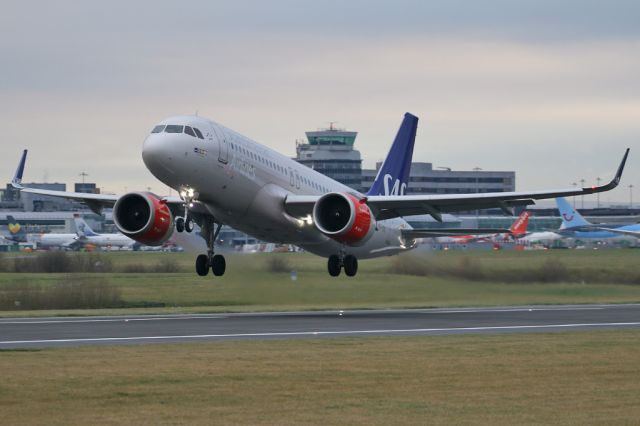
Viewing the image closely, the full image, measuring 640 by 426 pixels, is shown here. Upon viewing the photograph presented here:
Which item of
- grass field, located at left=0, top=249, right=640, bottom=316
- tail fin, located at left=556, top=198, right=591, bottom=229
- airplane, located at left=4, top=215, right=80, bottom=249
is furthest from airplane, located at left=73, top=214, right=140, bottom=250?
grass field, located at left=0, top=249, right=640, bottom=316

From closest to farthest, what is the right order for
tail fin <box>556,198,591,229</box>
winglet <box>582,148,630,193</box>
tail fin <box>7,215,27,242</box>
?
winglet <box>582,148,630,193</box> → tail fin <box>556,198,591,229</box> → tail fin <box>7,215,27,242</box>

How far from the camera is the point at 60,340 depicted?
31891 millimetres

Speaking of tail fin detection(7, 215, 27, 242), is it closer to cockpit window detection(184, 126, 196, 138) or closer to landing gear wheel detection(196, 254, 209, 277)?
landing gear wheel detection(196, 254, 209, 277)

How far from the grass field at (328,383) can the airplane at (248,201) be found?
11672mm

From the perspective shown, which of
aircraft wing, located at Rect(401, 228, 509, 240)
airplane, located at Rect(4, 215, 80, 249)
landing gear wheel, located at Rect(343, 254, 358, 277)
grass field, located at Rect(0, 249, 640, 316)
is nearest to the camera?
landing gear wheel, located at Rect(343, 254, 358, 277)

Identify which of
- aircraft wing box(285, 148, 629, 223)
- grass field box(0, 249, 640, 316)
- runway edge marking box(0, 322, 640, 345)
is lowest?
runway edge marking box(0, 322, 640, 345)

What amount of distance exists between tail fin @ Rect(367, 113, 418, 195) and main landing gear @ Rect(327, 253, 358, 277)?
889cm

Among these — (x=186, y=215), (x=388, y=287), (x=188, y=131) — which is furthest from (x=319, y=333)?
(x=388, y=287)

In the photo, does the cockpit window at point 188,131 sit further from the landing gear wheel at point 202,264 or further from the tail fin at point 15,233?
the tail fin at point 15,233

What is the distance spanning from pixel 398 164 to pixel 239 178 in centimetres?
1800

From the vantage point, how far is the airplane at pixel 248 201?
135 ft

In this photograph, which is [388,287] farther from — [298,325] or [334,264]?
[298,325]

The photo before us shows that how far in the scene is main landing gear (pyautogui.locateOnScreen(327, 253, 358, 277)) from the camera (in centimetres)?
4819

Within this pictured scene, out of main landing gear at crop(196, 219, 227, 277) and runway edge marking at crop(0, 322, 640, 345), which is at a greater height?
main landing gear at crop(196, 219, 227, 277)
